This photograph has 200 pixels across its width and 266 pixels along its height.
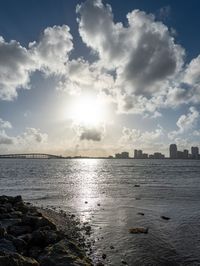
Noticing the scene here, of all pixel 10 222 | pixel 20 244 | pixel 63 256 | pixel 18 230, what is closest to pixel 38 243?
pixel 20 244

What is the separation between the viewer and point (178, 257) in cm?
1697

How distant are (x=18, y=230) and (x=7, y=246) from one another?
4150 millimetres

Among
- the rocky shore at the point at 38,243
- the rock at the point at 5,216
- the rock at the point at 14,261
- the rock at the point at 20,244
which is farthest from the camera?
the rock at the point at 5,216

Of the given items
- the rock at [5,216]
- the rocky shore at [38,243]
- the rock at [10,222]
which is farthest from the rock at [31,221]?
the rock at [5,216]

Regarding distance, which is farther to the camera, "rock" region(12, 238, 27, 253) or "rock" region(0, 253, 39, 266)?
"rock" region(12, 238, 27, 253)

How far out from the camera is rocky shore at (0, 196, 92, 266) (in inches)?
491

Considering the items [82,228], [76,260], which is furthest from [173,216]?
[76,260]

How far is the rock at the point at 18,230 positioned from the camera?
60.1 feet

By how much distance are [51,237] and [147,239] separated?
24.5 feet

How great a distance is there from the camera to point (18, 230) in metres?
18.6

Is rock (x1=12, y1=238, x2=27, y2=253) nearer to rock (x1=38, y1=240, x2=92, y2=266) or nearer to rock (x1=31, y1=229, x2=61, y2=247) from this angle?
rock (x1=31, y1=229, x2=61, y2=247)

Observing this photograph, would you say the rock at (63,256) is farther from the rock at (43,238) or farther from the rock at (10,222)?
the rock at (10,222)

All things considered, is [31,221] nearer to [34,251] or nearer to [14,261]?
[34,251]

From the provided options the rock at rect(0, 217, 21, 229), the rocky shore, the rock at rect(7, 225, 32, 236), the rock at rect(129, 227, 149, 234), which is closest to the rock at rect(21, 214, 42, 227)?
the rocky shore
